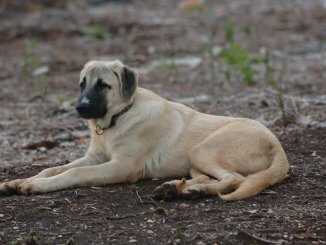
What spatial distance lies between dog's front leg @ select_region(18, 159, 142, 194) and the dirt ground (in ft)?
0.34

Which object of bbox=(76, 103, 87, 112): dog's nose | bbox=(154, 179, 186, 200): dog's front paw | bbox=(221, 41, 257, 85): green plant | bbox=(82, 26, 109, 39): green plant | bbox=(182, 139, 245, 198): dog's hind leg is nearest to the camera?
bbox=(154, 179, 186, 200): dog's front paw

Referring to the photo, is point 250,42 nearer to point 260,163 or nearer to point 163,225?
point 260,163

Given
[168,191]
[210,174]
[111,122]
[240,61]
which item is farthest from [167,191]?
[240,61]

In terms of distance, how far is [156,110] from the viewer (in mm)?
6785

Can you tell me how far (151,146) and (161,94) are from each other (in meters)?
4.58

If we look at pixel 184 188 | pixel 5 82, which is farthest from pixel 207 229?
pixel 5 82

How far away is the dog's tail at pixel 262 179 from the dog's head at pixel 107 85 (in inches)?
53.8

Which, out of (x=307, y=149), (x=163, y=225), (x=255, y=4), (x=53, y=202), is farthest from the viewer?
(x=255, y=4)

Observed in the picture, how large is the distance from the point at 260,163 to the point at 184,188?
2.64 ft

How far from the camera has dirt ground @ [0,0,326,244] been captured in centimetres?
527

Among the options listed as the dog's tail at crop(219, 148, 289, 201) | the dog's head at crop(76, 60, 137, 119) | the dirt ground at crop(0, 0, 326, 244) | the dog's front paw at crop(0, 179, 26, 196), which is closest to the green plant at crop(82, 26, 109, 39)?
the dirt ground at crop(0, 0, 326, 244)

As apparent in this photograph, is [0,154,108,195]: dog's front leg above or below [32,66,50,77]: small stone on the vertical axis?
above

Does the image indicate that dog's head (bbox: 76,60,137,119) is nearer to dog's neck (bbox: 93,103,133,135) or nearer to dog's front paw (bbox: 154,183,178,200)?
→ dog's neck (bbox: 93,103,133,135)

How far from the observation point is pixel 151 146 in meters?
6.63
